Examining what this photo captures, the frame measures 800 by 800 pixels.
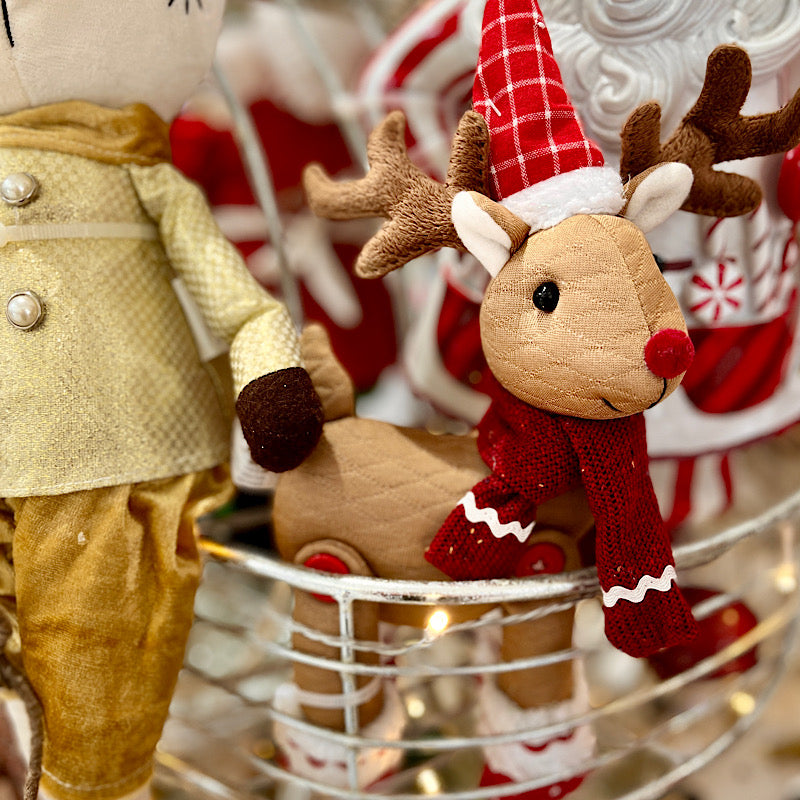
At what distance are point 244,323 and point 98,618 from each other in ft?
0.62

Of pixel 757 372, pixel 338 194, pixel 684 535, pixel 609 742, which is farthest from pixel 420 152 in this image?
pixel 609 742

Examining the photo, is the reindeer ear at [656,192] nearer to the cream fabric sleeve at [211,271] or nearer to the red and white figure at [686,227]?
the red and white figure at [686,227]

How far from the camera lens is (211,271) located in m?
0.45

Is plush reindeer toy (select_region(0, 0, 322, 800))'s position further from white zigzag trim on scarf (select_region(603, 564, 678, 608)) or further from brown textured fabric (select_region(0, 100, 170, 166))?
white zigzag trim on scarf (select_region(603, 564, 678, 608))

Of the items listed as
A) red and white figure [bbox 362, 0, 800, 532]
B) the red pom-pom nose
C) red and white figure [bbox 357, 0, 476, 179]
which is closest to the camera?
the red pom-pom nose

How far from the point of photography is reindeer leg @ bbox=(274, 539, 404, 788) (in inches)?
16.9

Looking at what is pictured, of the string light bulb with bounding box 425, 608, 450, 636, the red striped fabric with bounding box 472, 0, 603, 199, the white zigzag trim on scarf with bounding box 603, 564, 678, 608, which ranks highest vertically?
the red striped fabric with bounding box 472, 0, 603, 199

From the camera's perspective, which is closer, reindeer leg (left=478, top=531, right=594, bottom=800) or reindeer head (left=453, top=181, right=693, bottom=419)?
reindeer head (left=453, top=181, right=693, bottom=419)

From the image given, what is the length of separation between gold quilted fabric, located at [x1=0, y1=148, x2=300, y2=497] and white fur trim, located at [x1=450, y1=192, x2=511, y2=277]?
125mm

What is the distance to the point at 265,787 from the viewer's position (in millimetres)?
654

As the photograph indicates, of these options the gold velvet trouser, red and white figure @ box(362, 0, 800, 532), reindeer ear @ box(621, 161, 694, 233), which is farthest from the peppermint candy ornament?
the gold velvet trouser

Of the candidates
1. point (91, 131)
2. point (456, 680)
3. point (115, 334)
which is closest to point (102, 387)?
point (115, 334)

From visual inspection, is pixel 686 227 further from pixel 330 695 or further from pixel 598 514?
pixel 330 695

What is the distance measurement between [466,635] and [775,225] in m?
0.49
